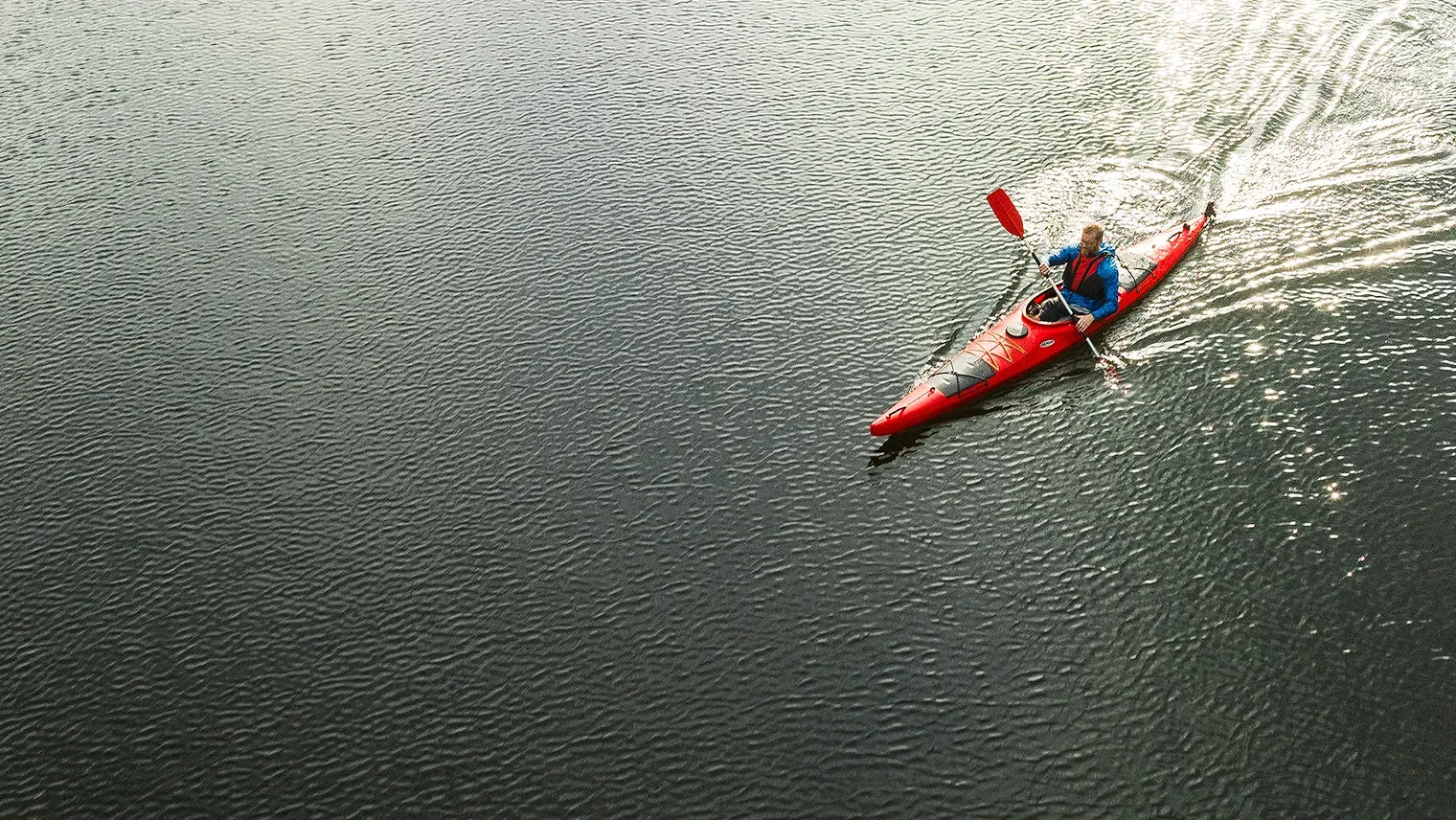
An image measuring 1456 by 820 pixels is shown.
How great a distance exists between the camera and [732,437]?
15680mm

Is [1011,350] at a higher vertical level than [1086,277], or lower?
lower

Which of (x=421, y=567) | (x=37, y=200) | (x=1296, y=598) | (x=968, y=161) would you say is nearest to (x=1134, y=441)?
(x=1296, y=598)

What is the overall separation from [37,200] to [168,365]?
20.8 feet

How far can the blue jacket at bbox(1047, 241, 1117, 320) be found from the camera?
16.0 m

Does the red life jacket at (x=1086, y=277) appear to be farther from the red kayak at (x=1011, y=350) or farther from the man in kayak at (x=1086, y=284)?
the red kayak at (x=1011, y=350)

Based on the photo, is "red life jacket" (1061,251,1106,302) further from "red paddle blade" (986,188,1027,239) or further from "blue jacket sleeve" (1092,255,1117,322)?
"red paddle blade" (986,188,1027,239)

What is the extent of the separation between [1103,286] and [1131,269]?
104cm

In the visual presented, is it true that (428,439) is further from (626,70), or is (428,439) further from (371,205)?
(626,70)

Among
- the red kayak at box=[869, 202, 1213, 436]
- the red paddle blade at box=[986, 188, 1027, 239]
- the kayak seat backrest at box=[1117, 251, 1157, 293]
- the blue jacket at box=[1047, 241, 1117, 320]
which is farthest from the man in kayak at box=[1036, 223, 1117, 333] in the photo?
the red paddle blade at box=[986, 188, 1027, 239]

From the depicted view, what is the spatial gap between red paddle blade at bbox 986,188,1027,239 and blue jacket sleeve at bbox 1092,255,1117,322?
1.50 m

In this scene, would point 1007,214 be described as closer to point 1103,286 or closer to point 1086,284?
point 1086,284

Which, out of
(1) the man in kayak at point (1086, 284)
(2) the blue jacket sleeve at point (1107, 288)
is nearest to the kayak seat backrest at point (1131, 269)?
(2) the blue jacket sleeve at point (1107, 288)

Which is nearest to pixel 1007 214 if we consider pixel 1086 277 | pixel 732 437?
pixel 1086 277

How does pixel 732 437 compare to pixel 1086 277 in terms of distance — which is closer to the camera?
pixel 732 437
